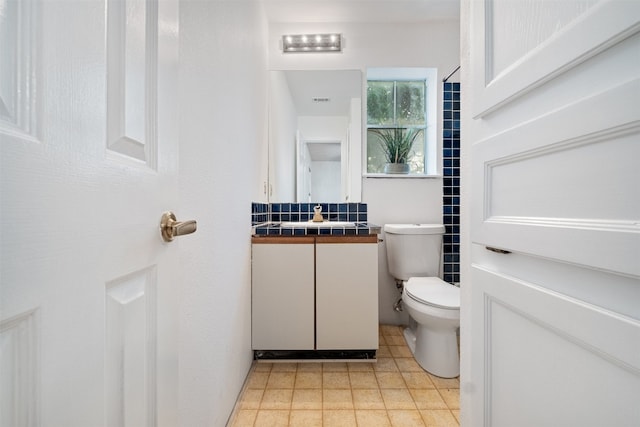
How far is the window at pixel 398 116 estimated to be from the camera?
100 inches

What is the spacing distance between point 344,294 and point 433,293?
54cm

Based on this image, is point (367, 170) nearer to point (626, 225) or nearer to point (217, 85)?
point (217, 85)

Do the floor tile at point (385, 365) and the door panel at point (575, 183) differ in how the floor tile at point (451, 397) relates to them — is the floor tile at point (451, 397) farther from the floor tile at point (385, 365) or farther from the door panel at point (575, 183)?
the door panel at point (575, 183)

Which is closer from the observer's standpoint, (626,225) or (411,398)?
(626,225)

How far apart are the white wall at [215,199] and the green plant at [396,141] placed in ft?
3.89

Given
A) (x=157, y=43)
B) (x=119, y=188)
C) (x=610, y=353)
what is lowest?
(x=610, y=353)

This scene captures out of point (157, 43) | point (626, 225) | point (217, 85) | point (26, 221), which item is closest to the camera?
point (26, 221)

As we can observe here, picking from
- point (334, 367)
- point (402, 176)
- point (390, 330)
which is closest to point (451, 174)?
point (402, 176)

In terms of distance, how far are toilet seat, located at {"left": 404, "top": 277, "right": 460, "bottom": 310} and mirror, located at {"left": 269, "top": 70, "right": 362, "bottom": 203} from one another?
0.80 meters

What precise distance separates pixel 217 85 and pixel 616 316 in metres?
1.31

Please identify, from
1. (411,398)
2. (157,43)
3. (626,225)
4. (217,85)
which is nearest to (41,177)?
(157,43)

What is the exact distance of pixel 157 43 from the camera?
0.57m

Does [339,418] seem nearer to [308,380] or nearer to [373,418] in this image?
[373,418]

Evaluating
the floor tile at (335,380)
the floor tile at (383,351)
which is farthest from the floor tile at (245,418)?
the floor tile at (383,351)
